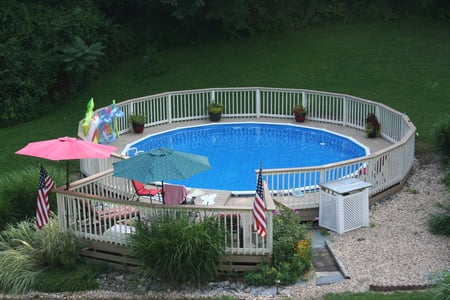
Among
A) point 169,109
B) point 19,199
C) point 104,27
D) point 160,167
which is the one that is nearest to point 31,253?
point 19,199

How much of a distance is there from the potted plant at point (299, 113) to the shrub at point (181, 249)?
11.4 metres

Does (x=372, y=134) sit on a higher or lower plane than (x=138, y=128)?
lower

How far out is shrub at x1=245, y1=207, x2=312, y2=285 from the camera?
34.4 ft

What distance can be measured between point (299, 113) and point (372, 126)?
9.44 feet

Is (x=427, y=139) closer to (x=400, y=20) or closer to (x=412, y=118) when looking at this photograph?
(x=412, y=118)

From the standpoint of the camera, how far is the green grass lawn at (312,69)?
22.4 meters

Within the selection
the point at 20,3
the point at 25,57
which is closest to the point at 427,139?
the point at 25,57

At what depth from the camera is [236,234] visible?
10945mm

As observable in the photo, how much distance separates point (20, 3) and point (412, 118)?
15.3 m

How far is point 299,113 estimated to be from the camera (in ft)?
70.6

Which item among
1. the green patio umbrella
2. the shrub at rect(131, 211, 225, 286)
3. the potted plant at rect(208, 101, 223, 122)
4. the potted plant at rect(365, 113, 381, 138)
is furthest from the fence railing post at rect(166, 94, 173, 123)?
the shrub at rect(131, 211, 225, 286)

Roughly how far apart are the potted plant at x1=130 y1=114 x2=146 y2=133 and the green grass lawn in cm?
209

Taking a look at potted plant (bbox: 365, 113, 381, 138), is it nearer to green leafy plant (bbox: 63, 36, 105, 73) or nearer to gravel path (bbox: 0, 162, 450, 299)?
gravel path (bbox: 0, 162, 450, 299)

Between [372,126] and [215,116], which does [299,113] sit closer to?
[215,116]
